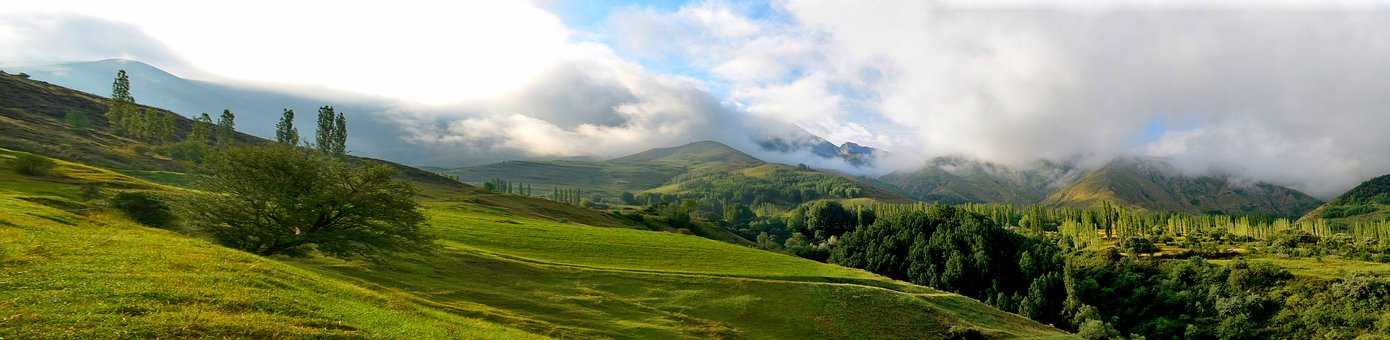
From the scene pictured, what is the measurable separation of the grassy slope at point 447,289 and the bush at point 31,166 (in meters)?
2.11

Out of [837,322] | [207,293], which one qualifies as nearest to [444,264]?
[207,293]

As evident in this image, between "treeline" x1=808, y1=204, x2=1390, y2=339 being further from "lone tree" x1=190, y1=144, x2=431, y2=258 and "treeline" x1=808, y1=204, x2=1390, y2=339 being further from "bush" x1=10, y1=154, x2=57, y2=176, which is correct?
"bush" x1=10, y1=154, x2=57, y2=176

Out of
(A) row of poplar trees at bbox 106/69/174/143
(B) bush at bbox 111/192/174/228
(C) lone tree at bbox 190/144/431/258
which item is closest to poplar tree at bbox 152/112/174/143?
(A) row of poplar trees at bbox 106/69/174/143

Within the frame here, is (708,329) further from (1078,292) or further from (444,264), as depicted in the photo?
(1078,292)

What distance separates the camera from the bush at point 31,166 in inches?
2920

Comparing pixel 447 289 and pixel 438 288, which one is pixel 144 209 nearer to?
pixel 438 288

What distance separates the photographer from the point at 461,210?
12056 cm

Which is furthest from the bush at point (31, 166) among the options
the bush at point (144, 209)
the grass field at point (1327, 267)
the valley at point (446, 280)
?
the grass field at point (1327, 267)

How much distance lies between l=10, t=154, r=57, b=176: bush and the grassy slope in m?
2.11

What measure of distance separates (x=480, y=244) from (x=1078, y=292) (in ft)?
417

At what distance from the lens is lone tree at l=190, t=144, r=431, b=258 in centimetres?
4512

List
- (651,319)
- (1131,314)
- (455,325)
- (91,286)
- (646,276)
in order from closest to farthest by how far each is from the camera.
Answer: (91,286)
(455,325)
(651,319)
(646,276)
(1131,314)

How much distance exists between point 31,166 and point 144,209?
131ft

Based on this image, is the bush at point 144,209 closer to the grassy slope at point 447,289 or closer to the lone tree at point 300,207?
the grassy slope at point 447,289
